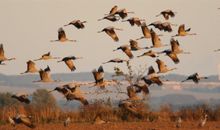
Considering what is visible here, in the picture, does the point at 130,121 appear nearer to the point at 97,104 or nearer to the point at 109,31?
the point at 97,104

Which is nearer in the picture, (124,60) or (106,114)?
(124,60)

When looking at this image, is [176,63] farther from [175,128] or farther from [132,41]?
[175,128]

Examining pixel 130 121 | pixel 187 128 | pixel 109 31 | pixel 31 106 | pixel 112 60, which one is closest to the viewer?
pixel 112 60

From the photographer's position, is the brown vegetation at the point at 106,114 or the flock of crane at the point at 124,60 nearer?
the flock of crane at the point at 124,60

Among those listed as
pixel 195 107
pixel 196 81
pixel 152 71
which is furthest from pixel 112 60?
pixel 195 107

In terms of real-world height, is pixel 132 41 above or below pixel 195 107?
above

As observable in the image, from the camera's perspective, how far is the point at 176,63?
23.0 metres

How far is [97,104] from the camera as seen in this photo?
135 feet

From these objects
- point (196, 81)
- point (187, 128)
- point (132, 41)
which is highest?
point (132, 41)

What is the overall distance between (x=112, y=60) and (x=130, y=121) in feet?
54.3

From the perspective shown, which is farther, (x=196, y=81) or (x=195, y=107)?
(x=195, y=107)

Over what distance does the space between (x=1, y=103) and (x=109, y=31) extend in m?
78.3

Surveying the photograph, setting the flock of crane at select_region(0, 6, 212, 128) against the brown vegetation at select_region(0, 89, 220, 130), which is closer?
the flock of crane at select_region(0, 6, 212, 128)

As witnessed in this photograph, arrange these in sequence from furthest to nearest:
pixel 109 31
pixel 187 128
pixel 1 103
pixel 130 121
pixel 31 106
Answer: pixel 1 103 → pixel 31 106 → pixel 130 121 → pixel 187 128 → pixel 109 31
